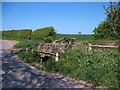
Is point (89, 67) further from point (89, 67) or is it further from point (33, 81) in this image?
point (33, 81)

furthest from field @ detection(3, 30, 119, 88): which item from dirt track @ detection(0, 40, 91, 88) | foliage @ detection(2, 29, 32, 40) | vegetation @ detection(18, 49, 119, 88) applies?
foliage @ detection(2, 29, 32, 40)

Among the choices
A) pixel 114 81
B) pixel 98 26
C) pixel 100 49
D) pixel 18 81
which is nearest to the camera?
pixel 114 81

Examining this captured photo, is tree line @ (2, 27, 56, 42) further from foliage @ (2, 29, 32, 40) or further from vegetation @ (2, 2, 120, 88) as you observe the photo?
vegetation @ (2, 2, 120, 88)

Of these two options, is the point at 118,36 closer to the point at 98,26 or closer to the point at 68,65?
the point at 68,65

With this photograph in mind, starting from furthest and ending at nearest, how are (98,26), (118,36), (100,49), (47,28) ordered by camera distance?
(47,28) < (98,26) < (100,49) < (118,36)

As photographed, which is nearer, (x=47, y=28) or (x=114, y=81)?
(x=114, y=81)

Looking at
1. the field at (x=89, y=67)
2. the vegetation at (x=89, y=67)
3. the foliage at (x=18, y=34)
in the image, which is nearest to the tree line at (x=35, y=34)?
the foliage at (x=18, y=34)

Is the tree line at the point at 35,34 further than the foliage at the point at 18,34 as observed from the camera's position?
No

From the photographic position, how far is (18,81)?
35.5 feet

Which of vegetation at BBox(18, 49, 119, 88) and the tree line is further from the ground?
the tree line

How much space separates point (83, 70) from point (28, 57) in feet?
21.7

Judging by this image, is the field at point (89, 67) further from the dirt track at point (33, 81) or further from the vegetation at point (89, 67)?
the dirt track at point (33, 81)

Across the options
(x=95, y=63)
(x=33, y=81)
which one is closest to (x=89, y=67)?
(x=95, y=63)

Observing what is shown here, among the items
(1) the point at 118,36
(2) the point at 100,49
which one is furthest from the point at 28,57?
(1) the point at 118,36
